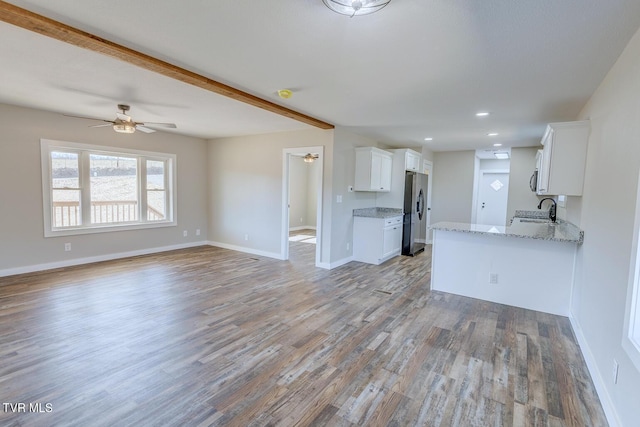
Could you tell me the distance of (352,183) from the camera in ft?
18.6

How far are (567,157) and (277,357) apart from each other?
3505 millimetres

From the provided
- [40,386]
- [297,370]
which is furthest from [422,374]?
[40,386]

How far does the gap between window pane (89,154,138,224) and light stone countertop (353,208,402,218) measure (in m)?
4.23

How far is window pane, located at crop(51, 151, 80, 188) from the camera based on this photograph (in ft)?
15.8

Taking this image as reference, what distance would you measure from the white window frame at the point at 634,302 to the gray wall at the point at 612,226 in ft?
0.14

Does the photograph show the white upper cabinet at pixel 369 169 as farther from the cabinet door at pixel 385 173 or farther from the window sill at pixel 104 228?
the window sill at pixel 104 228

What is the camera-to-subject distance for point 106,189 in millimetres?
5473

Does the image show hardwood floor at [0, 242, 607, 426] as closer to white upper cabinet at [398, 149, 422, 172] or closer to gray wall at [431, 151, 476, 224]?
white upper cabinet at [398, 149, 422, 172]

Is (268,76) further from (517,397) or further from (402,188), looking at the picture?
(402,188)

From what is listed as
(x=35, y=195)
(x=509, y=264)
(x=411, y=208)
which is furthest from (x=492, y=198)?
(x=35, y=195)

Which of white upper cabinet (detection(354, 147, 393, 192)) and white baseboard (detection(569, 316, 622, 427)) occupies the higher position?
white upper cabinet (detection(354, 147, 393, 192))

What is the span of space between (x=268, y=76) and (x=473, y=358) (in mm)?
3035

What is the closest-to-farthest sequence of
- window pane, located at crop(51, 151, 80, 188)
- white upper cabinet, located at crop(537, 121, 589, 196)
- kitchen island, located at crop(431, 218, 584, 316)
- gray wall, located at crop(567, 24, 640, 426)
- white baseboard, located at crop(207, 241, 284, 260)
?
gray wall, located at crop(567, 24, 640, 426) → white upper cabinet, located at crop(537, 121, 589, 196) → kitchen island, located at crop(431, 218, 584, 316) → window pane, located at crop(51, 151, 80, 188) → white baseboard, located at crop(207, 241, 284, 260)

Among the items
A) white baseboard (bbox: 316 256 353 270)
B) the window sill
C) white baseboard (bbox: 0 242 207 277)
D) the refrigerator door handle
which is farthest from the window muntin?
the refrigerator door handle
